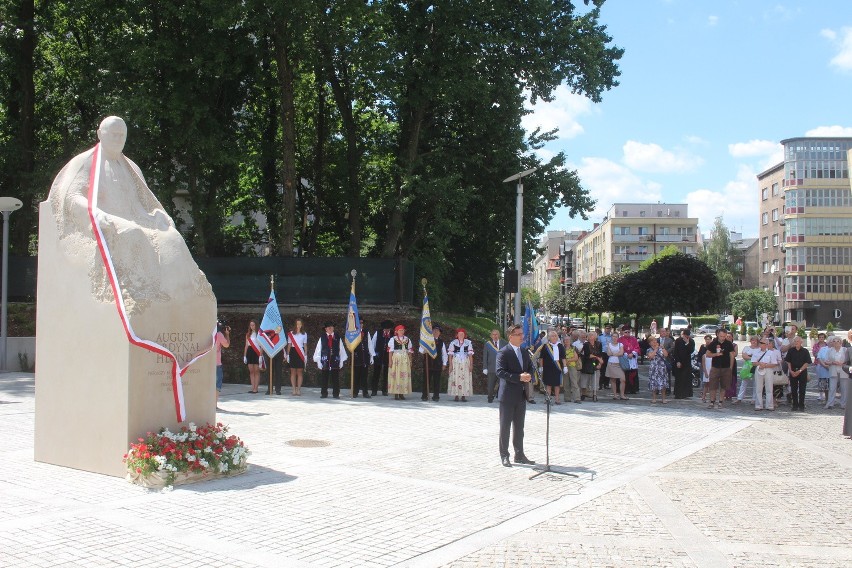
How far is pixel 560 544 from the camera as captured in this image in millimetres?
6805

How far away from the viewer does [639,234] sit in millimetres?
124812

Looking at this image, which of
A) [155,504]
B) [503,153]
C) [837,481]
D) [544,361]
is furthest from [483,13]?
[155,504]

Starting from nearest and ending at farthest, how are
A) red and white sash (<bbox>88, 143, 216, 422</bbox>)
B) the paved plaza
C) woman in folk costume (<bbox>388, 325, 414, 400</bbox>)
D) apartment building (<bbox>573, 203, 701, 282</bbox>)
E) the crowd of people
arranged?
the paved plaza
red and white sash (<bbox>88, 143, 216, 422</bbox>)
the crowd of people
woman in folk costume (<bbox>388, 325, 414, 400</bbox>)
apartment building (<bbox>573, 203, 701, 282</bbox>)

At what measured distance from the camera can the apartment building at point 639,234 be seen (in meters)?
123

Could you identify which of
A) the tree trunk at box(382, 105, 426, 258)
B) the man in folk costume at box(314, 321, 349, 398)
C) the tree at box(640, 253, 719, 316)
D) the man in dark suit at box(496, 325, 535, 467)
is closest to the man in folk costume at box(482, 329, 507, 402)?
the man in folk costume at box(314, 321, 349, 398)

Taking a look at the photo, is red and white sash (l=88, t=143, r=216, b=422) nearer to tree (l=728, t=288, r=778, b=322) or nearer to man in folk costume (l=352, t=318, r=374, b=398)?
man in folk costume (l=352, t=318, r=374, b=398)

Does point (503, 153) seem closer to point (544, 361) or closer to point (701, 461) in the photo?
point (544, 361)

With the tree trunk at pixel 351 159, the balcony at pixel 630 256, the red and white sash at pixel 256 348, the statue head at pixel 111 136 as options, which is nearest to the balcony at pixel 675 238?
the balcony at pixel 630 256

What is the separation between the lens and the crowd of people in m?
18.5

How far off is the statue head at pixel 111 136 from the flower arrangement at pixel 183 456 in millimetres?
3676

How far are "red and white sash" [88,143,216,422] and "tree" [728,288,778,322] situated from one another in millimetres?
85673

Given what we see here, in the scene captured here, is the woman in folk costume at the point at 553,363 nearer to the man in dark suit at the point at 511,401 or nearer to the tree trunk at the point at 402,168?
the man in dark suit at the point at 511,401

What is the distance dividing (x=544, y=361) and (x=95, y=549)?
44.3 ft

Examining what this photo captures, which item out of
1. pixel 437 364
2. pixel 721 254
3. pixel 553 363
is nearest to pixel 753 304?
pixel 721 254
